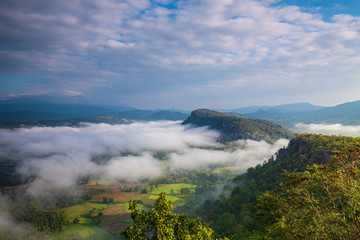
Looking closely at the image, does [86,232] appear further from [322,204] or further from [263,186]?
[322,204]

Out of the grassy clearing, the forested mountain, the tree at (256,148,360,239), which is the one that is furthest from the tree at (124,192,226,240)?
the grassy clearing

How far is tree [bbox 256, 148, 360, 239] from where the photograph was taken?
1563 cm

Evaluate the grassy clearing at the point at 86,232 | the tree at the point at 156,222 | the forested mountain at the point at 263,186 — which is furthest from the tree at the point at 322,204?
the grassy clearing at the point at 86,232

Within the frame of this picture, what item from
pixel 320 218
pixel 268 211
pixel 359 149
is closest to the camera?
pixel 359 149

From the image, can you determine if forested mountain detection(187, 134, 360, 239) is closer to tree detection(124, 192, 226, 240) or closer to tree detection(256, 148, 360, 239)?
tree detection(256, 148, 360, 239)

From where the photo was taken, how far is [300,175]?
1833 cm

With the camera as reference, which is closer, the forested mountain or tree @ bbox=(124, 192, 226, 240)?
tree @ bbox=(124, 192, 226, 240)

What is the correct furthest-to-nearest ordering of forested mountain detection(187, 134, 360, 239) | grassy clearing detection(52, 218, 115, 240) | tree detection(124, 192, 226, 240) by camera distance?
grassy clearing detection(52, 218, 115, 240) → forested mountain detection(187, 134, 360, 239) → tree detection(124, 192, 226, 240)

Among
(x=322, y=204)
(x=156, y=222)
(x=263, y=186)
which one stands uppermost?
(x=156, y=222)

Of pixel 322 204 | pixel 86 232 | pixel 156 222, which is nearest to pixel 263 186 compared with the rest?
pixel 322 204

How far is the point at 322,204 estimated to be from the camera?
18234mm

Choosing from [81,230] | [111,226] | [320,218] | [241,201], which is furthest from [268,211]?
[81,230]

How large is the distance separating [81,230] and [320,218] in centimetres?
22939

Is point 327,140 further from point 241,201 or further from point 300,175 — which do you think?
point 300,175
